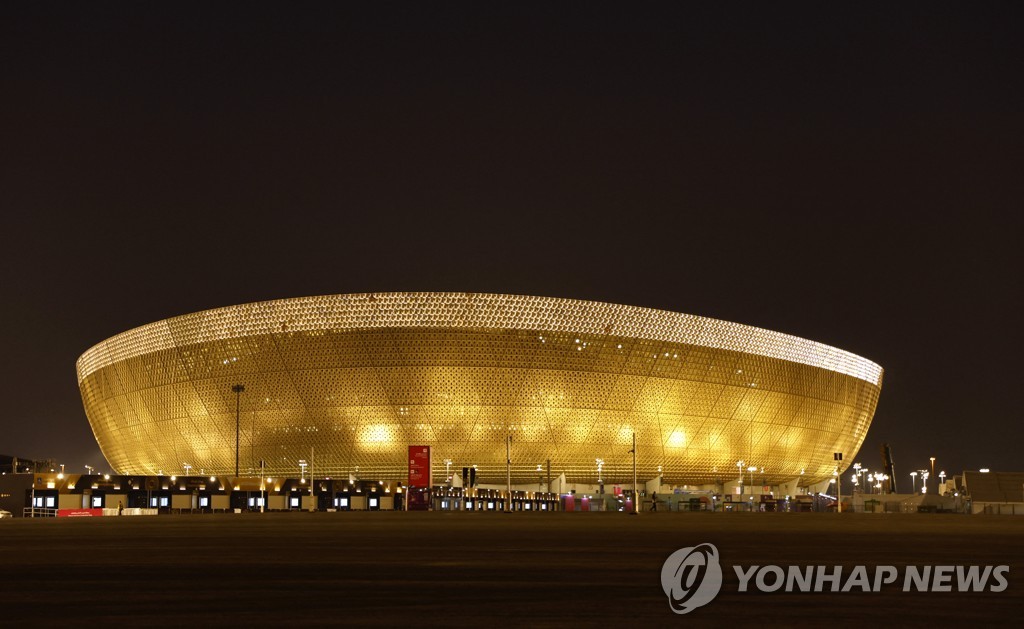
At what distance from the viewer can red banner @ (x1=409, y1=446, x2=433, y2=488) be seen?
191 feet

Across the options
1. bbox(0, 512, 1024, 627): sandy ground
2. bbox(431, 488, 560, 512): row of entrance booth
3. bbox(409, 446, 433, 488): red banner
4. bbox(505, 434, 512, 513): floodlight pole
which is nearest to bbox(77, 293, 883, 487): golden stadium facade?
bbox(431, 488, 560, 512): row of entrance booth

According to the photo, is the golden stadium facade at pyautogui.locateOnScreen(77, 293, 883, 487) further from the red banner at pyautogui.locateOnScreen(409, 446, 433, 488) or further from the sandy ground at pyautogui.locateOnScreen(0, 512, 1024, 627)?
the sandy ground at pyautogui.locateOnScreen(0, 512, 1024, 627)

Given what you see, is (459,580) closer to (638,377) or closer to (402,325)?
(402,325)

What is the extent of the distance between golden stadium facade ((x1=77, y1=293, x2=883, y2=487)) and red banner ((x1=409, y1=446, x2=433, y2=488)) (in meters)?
10.8

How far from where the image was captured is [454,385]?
69.6 metres

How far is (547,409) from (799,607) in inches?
2579

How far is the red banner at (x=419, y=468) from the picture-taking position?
58219 millimetres

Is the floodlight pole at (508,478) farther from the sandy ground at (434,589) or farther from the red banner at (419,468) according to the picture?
the sandy ground at (434,589)

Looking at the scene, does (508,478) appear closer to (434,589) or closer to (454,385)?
(454,385)

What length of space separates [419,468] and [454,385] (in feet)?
38.1

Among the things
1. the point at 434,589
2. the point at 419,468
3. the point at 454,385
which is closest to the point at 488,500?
the point at 454,385

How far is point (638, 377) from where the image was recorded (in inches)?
2867

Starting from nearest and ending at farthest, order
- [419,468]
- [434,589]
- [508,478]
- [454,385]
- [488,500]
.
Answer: [434,589] → [508,478] → [419,468] → [454,385] → [488,500]

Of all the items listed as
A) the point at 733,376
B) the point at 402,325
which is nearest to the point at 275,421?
the point at 402,325
